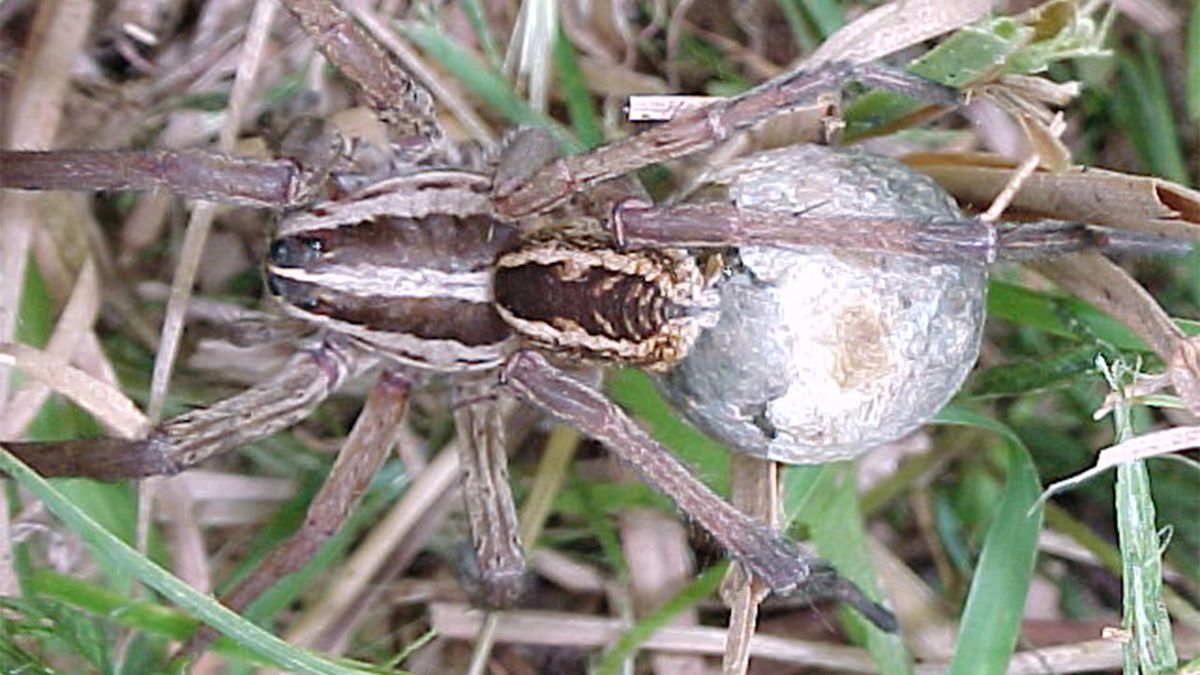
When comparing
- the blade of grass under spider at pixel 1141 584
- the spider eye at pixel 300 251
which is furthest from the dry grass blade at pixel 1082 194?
the spider eye at pixel 300 251

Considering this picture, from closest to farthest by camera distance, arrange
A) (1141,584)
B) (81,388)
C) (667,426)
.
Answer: (1141,584) → (81,388) → (667,426)

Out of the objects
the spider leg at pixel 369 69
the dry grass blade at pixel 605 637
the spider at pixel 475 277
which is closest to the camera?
the spider at pixel 475 277

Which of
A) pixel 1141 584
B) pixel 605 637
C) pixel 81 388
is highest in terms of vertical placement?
pixel 81 388

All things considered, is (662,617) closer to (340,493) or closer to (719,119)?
(340,493)

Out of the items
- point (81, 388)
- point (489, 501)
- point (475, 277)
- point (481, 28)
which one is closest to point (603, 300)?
point (475, 277)

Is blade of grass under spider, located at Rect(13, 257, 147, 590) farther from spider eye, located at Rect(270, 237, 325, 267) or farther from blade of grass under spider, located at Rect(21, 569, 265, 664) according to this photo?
spider eye, located at Rect(270, 237, 325, 267)

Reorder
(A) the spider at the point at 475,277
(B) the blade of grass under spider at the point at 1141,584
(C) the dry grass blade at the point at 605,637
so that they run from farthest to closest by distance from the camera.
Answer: (C) the dry grass blade at the point at 605,637 < (A) the spider at the point at 475,277 < (B) the blade of grass under spider at the point at 1141,584

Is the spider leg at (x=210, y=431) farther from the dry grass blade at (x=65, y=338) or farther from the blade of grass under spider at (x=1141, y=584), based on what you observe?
the blade of grass under spider at (x=1141, y=584)

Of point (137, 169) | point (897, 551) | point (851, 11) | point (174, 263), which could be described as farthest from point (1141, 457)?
point (174, 263)
